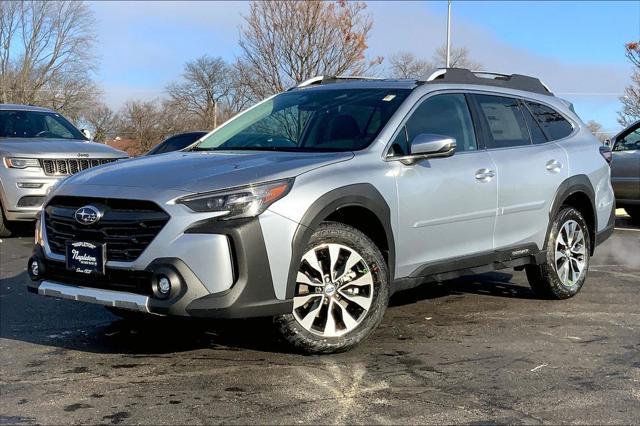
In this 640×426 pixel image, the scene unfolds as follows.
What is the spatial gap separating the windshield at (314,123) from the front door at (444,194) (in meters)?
0.25

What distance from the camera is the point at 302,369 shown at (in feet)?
13.5

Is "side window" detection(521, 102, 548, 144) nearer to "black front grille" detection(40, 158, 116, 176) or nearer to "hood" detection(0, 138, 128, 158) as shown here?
"black front grille" detection(40, 158, 116, 176)

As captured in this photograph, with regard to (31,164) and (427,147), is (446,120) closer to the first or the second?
(427,147)

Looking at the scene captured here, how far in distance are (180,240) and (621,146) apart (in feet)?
31.6

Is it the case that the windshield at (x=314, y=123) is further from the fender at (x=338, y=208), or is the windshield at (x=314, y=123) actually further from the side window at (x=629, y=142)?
the side window at (x=629, y=142)

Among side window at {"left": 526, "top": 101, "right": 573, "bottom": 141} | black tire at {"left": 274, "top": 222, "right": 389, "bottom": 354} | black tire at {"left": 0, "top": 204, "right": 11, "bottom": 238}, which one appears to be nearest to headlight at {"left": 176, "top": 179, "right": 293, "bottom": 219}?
black tire at {"left": 274, "top": 222, "right": 389, "bottom": 354}

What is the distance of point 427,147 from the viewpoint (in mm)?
4641

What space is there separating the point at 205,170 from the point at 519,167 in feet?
8.66

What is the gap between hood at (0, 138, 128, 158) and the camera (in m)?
9.22

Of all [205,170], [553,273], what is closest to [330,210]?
[205,170]

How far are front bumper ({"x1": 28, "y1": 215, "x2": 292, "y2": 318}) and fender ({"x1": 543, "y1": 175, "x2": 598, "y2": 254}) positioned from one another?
2.95 meters

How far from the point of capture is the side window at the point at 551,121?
6.16 meters

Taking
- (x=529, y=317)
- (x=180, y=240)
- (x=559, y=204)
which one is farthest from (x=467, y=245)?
(x=180, y=240)

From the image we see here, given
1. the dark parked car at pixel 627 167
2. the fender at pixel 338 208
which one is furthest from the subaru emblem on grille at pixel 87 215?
the dark parked car at pixel 627 167
